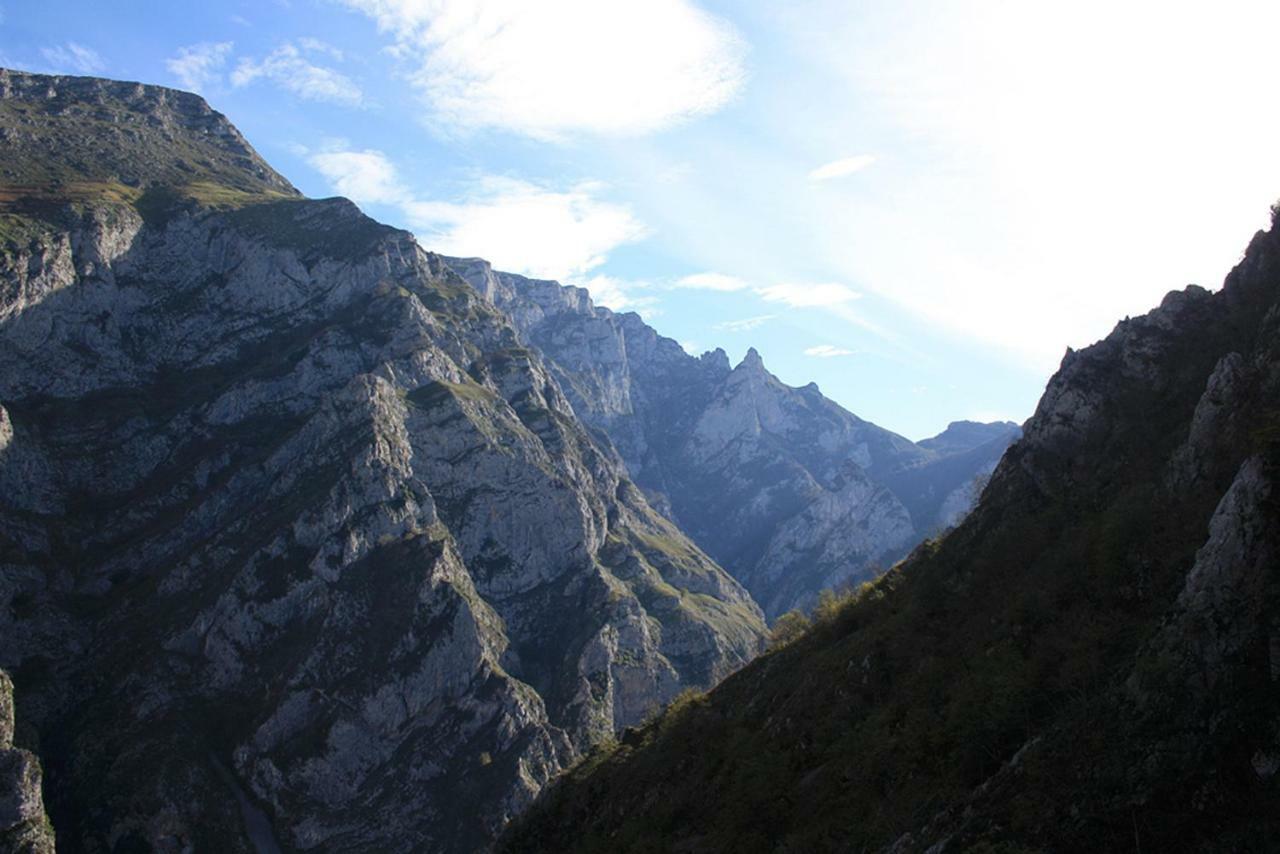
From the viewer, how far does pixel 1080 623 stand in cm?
2714

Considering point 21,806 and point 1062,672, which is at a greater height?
point 1062,672

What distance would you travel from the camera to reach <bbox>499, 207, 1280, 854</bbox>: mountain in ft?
61.9

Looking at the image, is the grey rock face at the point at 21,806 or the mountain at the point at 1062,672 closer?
the mountain at the point at 1062,672

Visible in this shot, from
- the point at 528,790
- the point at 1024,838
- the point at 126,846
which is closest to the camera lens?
the point at 1024,838

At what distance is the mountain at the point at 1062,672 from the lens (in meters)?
18.9

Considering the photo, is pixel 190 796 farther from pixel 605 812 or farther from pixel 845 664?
pixel 845 664

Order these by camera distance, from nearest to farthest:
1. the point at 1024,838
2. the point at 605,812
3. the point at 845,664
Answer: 1. the point at 1024,838
2. the point at 845,664
3. the point at 605,812

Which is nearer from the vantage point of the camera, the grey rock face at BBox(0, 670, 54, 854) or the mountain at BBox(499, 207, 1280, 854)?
the mountain at BBox(499, 207, 1280, 854)

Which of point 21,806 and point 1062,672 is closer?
point 1062,672

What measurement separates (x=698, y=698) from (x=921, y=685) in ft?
93.7

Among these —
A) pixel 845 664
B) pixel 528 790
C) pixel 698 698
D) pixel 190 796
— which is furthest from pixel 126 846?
pixel 845 664

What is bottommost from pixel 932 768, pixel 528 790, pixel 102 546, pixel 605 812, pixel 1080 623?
pixel 528 790

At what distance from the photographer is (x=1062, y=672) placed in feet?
81.6

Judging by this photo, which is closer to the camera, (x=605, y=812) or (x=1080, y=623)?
(x=1080, y=623)
